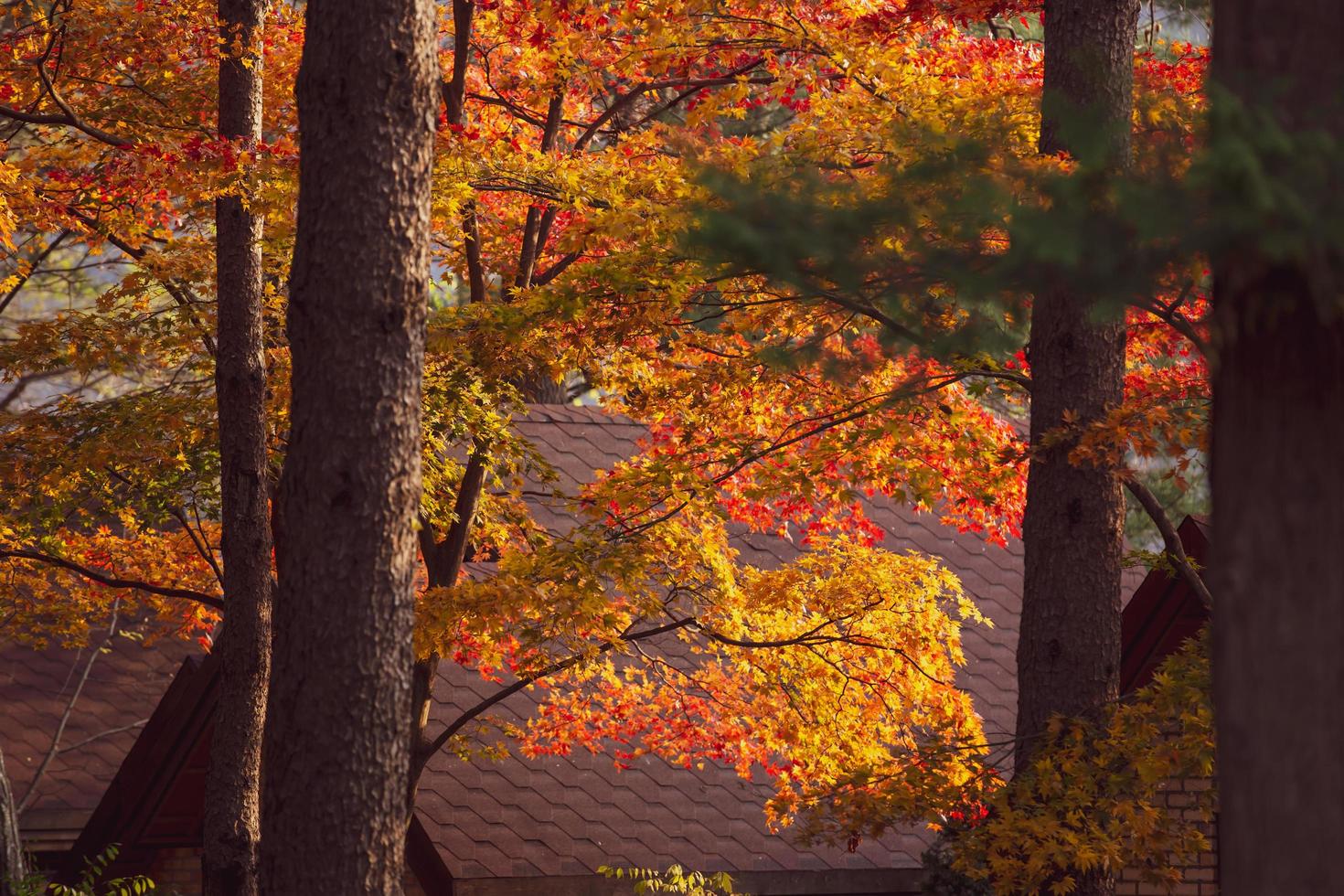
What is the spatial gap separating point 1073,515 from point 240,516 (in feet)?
18.3

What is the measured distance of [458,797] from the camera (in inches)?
509

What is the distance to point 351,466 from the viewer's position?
622 cm

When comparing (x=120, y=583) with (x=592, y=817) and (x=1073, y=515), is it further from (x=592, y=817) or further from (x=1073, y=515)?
(x=1073, y=515)

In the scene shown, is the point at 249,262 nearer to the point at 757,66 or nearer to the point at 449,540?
the point at 449,540

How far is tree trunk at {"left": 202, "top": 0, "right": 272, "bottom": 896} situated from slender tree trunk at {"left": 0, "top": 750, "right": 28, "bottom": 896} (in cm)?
119

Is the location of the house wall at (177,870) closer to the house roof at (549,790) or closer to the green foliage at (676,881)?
the house roof at (549,790)

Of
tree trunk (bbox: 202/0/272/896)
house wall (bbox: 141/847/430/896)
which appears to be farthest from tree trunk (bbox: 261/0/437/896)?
house wall (bbox: 141/847/430/896)

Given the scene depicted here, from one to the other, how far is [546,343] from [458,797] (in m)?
5.04

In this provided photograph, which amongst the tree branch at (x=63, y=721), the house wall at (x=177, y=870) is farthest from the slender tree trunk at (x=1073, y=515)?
the tree branch at (x=63, y=721)

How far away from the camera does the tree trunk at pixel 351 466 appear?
20.1 feet

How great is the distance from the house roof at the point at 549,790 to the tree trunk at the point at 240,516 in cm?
271

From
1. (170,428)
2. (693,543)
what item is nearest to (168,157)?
(170,428)

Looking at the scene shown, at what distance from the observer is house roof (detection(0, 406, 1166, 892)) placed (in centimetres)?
1269

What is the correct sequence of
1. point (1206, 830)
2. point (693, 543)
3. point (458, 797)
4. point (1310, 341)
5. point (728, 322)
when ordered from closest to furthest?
point (1310, 341) → point (728, 322) → point (693, 543) → point (1206, 830) → point (458, 797)
